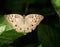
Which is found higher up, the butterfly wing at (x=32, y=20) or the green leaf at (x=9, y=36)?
the butterfly wing at (x=32, y=20)

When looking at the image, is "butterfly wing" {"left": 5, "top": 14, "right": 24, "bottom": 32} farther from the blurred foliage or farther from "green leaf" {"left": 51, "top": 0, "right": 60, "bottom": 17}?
"green leaf" {"left": 51, "top": 0, "right": 60, "bottom": 17}

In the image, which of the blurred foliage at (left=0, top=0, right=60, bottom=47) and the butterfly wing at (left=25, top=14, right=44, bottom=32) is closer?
the butterfly wing at (left=25, top=14, right=44, bottom=32)

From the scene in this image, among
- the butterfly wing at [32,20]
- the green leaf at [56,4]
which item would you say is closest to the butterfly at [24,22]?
the butterfly wing at [32,20]

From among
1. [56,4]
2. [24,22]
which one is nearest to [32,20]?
[24,22]

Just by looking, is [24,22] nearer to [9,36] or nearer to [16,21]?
[16,21]

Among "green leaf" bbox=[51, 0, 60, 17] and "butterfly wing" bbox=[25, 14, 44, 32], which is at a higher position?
"green leaf" bbox=[51, 0, 60, 17]

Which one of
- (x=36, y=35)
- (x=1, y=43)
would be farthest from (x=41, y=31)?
(x=1, y=43)

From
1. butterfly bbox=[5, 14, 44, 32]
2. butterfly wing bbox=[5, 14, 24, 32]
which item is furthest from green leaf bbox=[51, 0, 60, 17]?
butterfly wing bbox=[5, 14, 24, 32]

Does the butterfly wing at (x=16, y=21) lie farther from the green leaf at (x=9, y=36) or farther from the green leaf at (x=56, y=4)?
the green leaf at (x=56, y=4)
